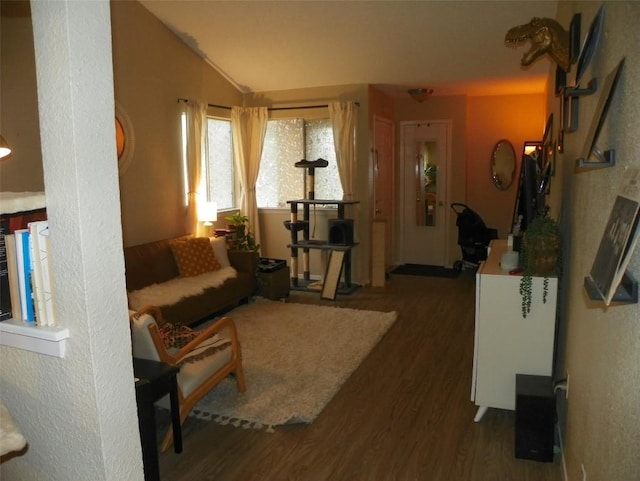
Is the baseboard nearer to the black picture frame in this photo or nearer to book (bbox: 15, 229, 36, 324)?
the black picture frame

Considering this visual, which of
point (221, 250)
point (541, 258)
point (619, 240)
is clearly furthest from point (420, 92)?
point (619, 240)

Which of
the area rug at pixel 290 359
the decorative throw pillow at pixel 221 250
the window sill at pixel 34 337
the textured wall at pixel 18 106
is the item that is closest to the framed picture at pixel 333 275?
A: the area rug at pixel 290 359

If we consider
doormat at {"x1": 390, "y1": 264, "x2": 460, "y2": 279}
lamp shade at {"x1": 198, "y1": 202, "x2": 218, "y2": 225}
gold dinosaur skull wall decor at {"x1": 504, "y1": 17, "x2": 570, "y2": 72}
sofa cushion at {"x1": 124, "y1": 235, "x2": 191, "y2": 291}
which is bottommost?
doormat at {"x1": 390, "y1": 264, "x2": 460, "y2": 279}

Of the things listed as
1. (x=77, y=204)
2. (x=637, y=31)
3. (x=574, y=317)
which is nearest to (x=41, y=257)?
(x=77, y=204)

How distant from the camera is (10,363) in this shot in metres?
1.50

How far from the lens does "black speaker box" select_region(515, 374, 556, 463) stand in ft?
8.29

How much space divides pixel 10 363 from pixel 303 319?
11.9 feet

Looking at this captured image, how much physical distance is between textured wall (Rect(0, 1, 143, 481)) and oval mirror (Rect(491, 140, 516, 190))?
6815 millimetres

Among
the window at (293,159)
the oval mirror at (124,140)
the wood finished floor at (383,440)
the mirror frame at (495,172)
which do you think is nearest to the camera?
the wood finished floor at (383,440)

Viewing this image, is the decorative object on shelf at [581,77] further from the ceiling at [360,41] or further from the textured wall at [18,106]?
the textured wall at [18,106]

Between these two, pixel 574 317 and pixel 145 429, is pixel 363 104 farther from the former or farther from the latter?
pixel 145 429

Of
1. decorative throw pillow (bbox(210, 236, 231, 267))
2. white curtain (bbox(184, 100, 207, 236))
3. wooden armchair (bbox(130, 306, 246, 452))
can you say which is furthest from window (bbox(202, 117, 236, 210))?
wooden armchair (bbox(130, 306, 246, 452))

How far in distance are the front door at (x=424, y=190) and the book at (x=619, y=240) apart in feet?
20.1

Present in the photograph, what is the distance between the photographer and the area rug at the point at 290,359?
315 centimetres
